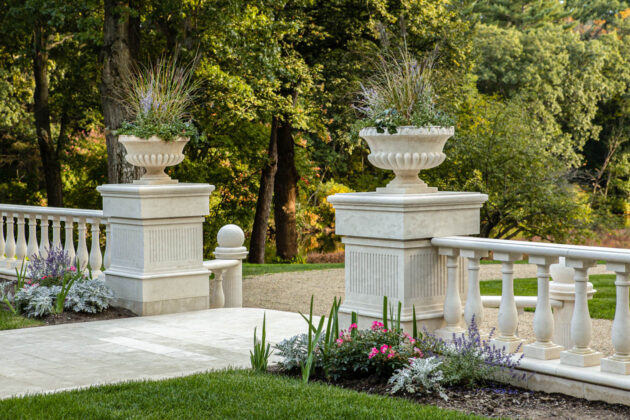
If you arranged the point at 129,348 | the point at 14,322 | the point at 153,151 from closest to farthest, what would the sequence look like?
the point at 129,348 → the point at 14,322 → the point at 153,151

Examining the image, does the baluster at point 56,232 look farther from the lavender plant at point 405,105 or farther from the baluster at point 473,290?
the baluster at point 473,290

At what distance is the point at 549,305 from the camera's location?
18.5 ft

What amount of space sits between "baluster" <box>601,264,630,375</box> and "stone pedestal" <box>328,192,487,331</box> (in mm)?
1494

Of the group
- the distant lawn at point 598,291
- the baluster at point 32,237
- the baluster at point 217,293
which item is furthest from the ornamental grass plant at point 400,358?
the distant lawn at point 598,291

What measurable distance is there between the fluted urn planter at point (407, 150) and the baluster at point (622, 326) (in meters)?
1.71

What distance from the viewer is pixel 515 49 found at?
112 ft

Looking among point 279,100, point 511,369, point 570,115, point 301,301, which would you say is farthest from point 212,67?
point 570,115

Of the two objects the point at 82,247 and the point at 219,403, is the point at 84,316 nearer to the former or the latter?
the point at 82,247

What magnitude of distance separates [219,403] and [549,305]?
2309 millimetres

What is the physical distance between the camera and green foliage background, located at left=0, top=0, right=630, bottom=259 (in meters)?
17.8

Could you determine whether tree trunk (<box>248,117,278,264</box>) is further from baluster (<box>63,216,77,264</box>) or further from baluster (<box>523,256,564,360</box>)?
baluster (<box>523,256,564,360</box>)

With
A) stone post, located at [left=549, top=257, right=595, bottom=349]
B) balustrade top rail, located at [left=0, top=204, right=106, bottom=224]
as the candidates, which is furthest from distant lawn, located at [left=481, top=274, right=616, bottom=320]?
balustrade top rail, located at [left=0, top=204, right=106, bottom=224]

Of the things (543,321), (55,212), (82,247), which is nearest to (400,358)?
(543,321)

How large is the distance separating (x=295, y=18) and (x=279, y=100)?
85.0 inches
